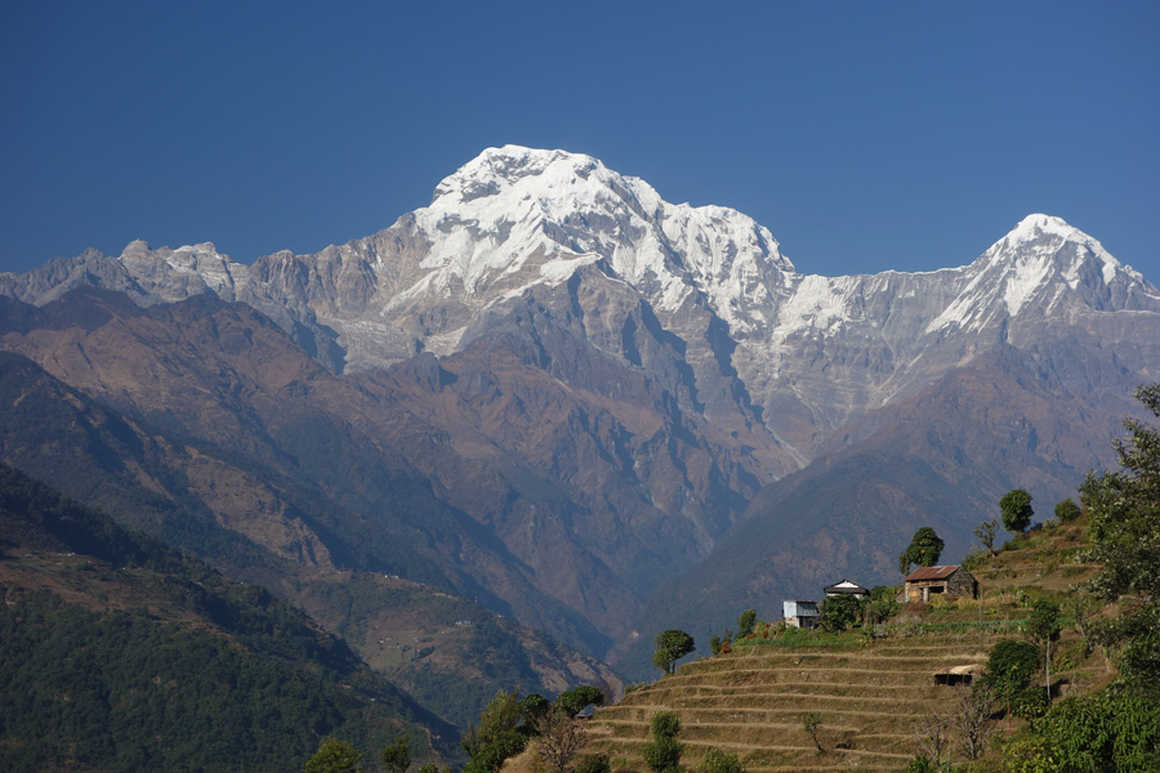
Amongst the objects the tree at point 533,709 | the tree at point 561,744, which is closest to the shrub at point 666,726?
the tree at point 561,744

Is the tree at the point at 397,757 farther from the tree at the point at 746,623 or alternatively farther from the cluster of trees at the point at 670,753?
the tree at the point at 746,623

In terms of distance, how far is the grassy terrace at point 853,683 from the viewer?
10094 centimetres

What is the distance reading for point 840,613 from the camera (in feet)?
434

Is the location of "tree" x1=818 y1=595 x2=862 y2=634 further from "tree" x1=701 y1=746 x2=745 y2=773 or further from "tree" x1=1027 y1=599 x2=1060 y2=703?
"tree" x1=701 y1=746 x2=745 y2=773

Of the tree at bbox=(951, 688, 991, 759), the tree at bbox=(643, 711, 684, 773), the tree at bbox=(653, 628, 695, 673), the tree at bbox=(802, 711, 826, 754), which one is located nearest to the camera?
the tree at bbox=(951, 688, 991, 759)

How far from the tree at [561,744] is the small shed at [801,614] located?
103 ft

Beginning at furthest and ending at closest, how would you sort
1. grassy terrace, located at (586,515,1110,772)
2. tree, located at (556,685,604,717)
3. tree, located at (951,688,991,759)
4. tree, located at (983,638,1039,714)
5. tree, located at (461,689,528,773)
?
tree, located at (556,685,604,717) < tree, located at (461,689,528,773) < grassy terrace, located at (586,515,1110,772) < tree, located at (983,638,1039,714) < tree, located at (951,688,991,759)

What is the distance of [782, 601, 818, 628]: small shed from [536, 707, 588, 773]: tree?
3124 centimetres

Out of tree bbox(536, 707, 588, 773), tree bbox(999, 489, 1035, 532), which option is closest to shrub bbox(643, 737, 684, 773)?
tree bbox(536, 707, 588, 773)

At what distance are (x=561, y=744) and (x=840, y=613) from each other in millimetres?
33463

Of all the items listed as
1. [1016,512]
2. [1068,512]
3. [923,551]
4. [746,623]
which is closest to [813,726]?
[1068,512]

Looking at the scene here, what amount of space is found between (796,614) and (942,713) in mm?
48486

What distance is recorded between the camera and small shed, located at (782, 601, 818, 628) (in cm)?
14538

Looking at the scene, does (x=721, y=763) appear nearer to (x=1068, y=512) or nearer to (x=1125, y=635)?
(x=1125, y=635)
